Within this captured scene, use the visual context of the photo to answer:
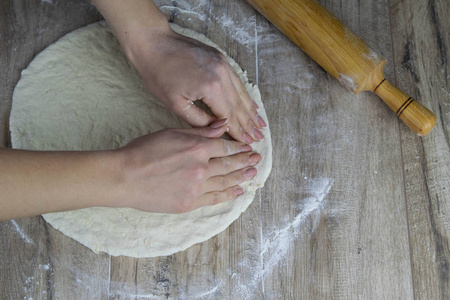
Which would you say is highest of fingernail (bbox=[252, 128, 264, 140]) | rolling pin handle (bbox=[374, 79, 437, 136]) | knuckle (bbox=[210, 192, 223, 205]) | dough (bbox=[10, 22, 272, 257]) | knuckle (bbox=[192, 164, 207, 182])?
rolling pin handle (bbox=[374, 79, 437, 136])

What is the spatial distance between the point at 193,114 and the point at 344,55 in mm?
601

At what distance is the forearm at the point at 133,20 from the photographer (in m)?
1.27

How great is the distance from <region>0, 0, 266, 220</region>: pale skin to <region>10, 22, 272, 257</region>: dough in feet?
0.39

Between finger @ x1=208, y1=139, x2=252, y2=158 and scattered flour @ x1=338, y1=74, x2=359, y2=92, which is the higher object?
scattered flour @ x1=338, y1=74, x2=359, y2=92

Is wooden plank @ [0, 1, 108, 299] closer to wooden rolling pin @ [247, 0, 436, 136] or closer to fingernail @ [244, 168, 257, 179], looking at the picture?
fingernail @ [244, 168, 257, 179]

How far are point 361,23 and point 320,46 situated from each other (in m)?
0.32

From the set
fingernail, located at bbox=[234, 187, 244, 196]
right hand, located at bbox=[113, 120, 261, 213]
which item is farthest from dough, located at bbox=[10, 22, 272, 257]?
right hand, located at bbox=[113, 120, 261, 213]

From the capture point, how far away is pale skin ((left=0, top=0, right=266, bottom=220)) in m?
1.04

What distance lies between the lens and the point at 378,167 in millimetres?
1438

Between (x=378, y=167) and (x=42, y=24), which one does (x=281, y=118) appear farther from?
(x=42, y=24)

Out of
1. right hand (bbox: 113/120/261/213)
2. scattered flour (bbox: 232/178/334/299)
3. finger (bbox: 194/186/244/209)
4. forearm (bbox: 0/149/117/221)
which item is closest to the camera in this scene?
forearm (bbox: 0/149/117/221)

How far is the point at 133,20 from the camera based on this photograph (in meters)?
1.27

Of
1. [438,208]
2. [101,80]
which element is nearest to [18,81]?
[101,80]

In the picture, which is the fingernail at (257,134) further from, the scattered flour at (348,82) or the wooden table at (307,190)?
the scattered flour at (348,82)
